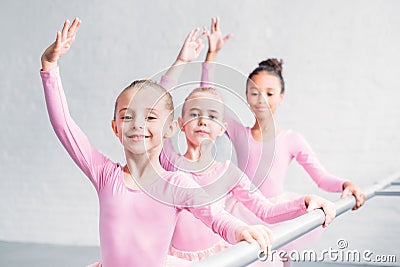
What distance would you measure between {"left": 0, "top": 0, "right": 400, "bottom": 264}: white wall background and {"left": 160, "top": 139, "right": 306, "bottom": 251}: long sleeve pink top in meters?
1.58

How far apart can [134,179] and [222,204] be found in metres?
0.32

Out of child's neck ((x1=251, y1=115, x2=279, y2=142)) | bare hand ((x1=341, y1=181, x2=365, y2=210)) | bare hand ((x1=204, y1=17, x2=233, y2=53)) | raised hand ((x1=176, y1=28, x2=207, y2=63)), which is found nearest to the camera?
bare hand ((x1=341, y1=181, x2=365, y2=210))

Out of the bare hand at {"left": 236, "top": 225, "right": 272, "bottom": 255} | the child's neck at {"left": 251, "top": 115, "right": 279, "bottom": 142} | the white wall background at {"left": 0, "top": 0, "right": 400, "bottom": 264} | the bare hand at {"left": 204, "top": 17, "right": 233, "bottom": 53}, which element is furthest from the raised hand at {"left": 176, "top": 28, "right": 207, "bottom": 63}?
the white wall background at {"left": 0, "top": 0, "right": 400, "bottom": 264}

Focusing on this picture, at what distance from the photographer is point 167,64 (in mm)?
3094

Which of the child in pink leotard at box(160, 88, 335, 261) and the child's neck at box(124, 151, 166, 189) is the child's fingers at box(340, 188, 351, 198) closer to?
the child in pink leotard at box(160, 88, 335, 261)

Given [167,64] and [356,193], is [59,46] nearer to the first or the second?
[356,193]

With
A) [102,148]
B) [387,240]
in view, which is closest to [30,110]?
[102,148]

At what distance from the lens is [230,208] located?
134cm

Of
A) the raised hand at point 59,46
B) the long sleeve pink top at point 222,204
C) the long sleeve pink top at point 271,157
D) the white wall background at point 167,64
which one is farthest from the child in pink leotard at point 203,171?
the white wall background at point 167,64

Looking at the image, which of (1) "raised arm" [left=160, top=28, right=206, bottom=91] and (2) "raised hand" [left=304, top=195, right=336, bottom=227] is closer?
(2) "raised hand" [left=304, top=195, right=336, bottom=227]

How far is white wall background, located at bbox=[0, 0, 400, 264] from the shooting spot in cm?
266

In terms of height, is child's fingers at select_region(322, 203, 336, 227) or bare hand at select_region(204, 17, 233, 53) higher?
bare hand at select_region(204, 17, 233, 53)

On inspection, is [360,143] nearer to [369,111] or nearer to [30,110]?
[369,111]

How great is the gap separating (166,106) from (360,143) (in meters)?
1.95
